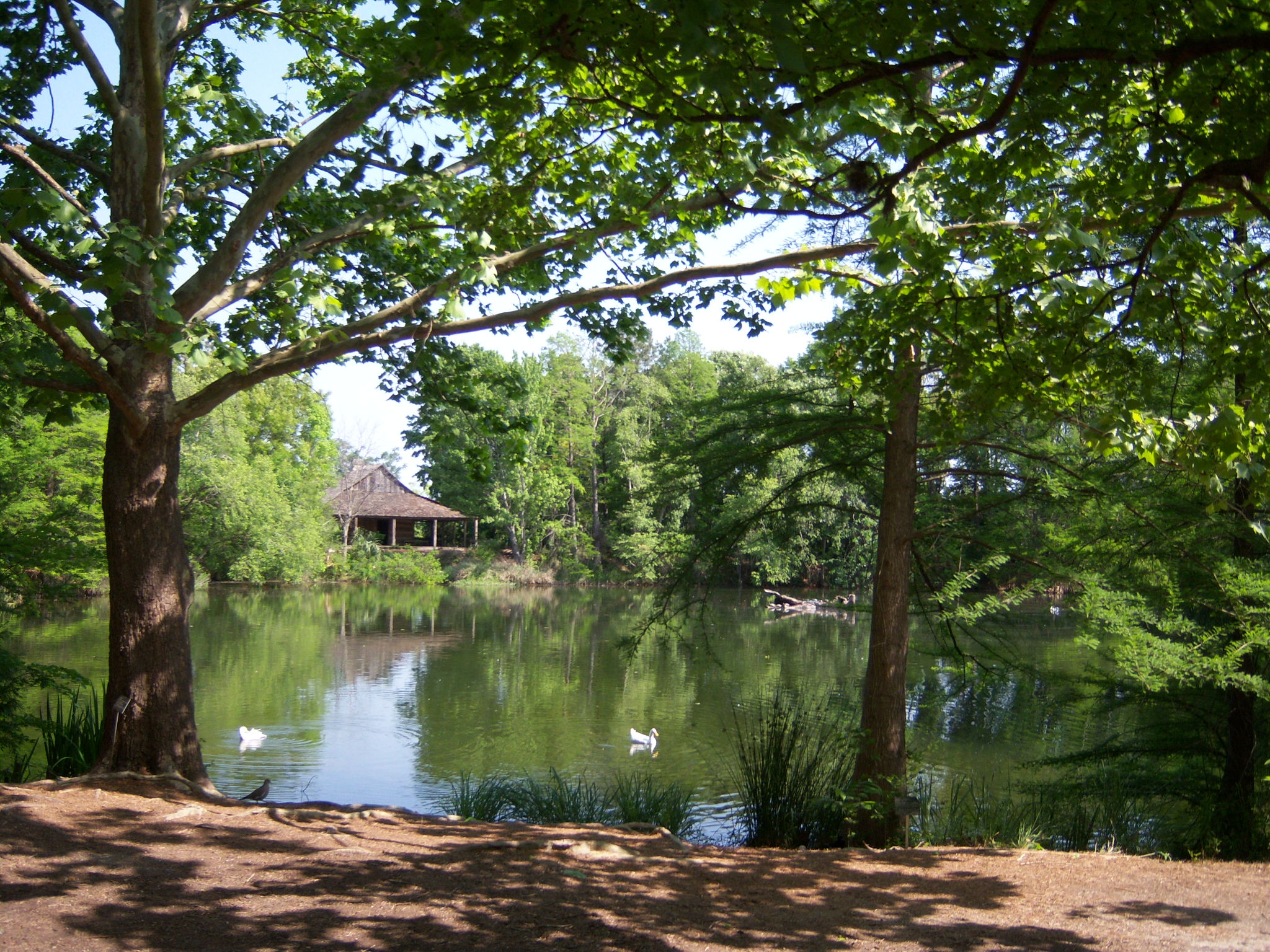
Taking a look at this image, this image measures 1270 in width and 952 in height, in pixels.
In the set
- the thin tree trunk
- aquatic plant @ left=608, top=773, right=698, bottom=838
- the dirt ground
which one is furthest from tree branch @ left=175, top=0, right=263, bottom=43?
the thin tree trunk

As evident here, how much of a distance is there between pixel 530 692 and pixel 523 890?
38.8ft

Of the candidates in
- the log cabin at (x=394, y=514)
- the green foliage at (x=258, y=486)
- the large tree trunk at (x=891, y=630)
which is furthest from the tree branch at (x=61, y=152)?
the log cabin at (x=394, y=514)

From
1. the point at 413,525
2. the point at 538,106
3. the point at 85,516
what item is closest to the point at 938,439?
the point at 538,106

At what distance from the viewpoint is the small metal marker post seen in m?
6.58

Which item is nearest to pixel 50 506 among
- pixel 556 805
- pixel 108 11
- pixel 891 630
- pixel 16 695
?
pixel 16 695

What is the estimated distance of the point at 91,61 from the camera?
658cm

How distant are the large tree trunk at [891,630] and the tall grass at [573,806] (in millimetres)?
1581

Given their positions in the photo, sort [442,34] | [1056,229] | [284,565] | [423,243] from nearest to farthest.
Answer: [442,34], [1056,229], [423,243], [284,565]

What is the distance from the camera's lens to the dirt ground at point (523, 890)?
3.69 meters

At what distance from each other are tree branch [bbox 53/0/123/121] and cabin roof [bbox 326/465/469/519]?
125ft

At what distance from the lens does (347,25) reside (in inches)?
308

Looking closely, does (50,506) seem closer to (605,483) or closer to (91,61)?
(91,61)

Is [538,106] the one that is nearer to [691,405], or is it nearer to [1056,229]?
[1056,229]

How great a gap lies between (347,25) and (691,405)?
14.1 ft
